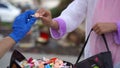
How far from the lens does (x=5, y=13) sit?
21391mm

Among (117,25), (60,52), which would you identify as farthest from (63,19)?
(60,52)

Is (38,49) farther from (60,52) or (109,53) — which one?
(109,53)

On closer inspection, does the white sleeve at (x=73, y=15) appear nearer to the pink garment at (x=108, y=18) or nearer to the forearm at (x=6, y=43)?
the pink garment at (x=108, y=18)

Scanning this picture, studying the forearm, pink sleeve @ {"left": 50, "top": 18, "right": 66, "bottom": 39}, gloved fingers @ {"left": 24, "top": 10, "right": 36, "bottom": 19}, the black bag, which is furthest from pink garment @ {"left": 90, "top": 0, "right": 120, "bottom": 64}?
the forearm

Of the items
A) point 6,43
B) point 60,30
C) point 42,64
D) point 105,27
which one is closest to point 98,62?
point 105,27

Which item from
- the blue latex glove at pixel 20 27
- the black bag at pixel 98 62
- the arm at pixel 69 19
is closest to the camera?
the black bag at pixel 98 62

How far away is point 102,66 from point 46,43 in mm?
7105

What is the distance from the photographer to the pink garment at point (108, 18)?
2291 mm

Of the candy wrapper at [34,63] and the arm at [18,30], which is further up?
the arm at [18,30]

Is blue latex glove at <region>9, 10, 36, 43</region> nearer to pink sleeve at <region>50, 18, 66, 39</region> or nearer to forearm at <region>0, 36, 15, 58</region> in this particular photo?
forearm at <region>0, 36, 15, 58</region>

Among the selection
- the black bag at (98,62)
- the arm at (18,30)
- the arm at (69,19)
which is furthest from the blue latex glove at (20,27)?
the black bag at (98,62)

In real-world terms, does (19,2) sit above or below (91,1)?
above

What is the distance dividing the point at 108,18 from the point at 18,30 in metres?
0.57

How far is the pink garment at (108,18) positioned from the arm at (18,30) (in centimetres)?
42
